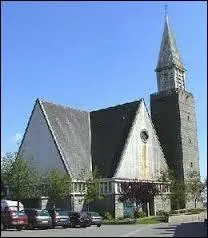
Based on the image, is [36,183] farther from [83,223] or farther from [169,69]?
[169,69]

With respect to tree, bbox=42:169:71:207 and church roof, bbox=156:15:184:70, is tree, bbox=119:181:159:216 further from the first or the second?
church roof, bbox=156:15:184:70

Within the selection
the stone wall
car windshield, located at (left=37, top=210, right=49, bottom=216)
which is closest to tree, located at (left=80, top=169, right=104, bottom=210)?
the stone wall

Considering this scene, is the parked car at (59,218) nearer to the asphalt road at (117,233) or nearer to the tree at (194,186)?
the asphalt road at (117,233)

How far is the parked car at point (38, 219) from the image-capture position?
122ft

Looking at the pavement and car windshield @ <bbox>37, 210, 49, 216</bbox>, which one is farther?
car windshield @ <bbox>37, 210, 49, 216</bbox>

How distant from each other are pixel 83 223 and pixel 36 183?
15.7 metres

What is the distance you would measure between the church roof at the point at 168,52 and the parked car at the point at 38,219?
4154cm

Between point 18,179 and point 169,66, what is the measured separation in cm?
3091

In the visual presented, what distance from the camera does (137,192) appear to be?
55.9m

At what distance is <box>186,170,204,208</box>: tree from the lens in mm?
64938

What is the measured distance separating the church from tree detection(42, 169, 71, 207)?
1.55 meters

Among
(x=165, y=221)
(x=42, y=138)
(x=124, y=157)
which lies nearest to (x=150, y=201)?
(x=124, y=157)

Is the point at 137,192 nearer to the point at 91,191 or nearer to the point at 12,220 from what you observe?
the point at 91,191

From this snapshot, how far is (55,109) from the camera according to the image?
61.7 m
